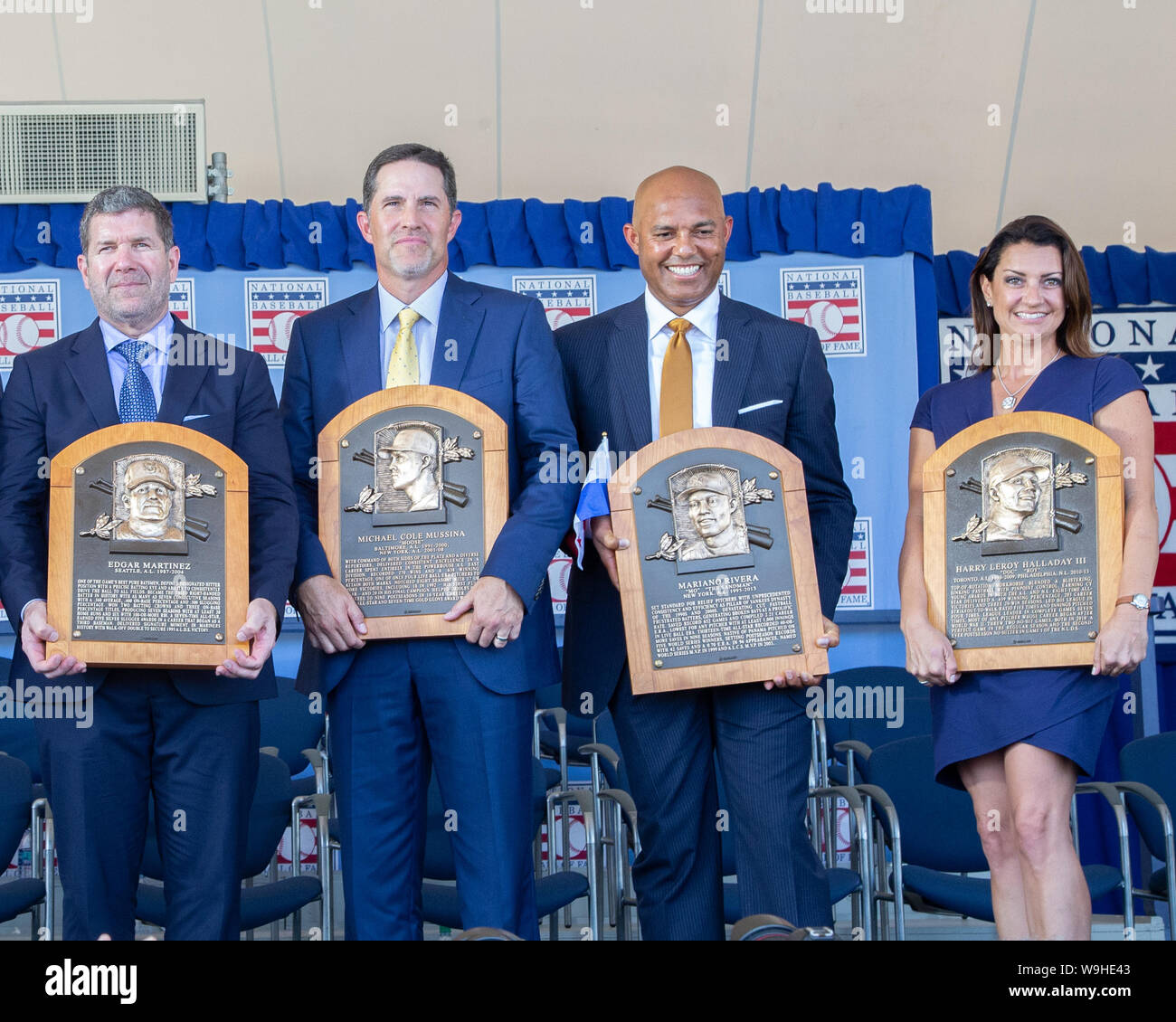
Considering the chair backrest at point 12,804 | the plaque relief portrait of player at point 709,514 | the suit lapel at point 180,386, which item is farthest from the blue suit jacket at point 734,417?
the chair backrest at point 12,804

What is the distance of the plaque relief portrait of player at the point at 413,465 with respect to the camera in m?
3.41

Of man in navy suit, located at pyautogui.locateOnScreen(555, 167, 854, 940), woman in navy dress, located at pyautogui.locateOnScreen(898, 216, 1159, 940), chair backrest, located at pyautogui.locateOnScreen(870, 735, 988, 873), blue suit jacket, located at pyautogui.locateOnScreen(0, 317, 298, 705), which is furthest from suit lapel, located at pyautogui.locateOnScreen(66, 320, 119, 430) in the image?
chair backrest, located at pyautogui.locateOnScreen(870, 735, 988, 873)

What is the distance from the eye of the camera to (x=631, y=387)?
3689mm

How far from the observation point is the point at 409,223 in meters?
3.55

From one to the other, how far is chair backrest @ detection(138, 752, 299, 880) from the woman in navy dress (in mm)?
2363

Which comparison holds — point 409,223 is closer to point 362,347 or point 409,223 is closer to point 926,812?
point 362,347

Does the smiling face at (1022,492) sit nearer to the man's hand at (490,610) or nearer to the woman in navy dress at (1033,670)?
the woman in navy dress at (1033,670)

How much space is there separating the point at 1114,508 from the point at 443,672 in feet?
5.56

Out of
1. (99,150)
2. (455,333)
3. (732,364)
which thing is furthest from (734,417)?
(99,150)

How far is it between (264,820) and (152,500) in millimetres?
1765

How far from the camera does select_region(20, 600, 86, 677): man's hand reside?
3203mm

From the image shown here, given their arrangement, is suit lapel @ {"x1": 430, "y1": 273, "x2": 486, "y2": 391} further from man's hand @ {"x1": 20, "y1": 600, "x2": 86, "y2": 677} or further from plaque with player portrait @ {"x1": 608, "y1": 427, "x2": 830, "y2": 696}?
man's hand @ {"x1": 20, "y1": 600, "x2": 86, "y2": 677}
